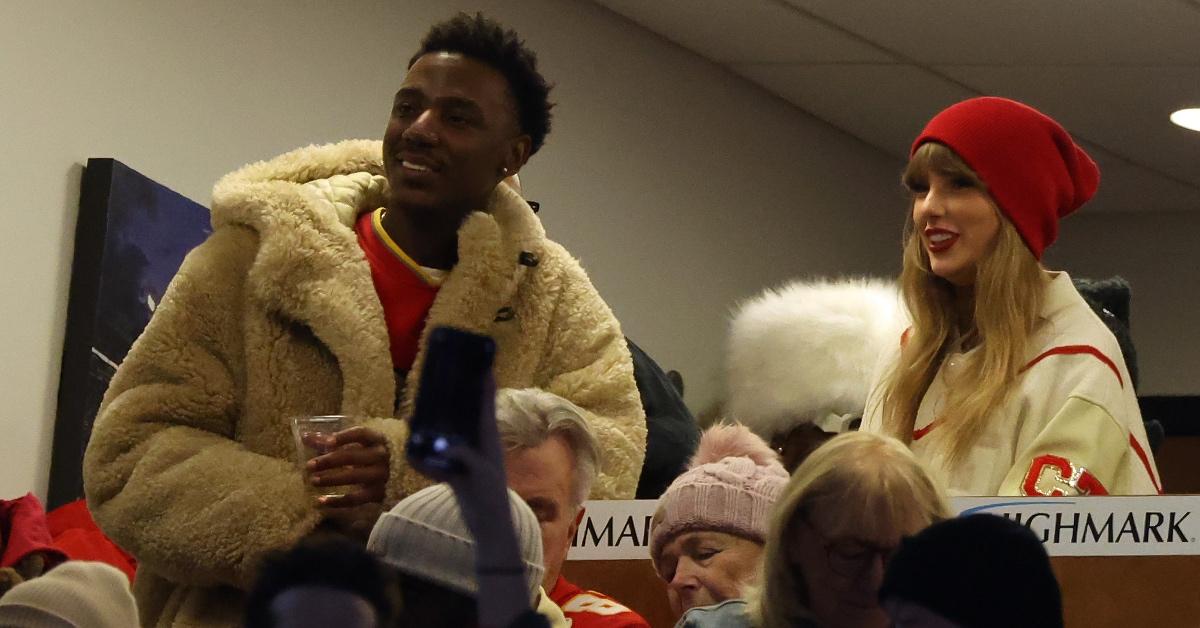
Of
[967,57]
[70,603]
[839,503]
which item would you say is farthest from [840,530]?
[967,57]

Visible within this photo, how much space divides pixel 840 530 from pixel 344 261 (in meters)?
0.94

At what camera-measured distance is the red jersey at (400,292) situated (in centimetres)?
221

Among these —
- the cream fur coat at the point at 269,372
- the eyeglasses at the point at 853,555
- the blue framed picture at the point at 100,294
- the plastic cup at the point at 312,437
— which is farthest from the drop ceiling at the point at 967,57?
the eyeglasses at the point at 853,555

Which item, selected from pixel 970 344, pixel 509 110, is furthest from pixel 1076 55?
pixel 509 110

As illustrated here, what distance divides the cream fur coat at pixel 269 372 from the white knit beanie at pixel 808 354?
6.11ft

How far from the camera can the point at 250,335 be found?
2.17 m

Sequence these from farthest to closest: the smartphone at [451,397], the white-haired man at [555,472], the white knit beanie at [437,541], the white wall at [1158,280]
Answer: the white wall at [1158,280], the white-haired man at [555,472], the white knit beanie at [437,541], the smartphone at [451,397]

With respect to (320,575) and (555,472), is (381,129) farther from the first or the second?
(320,575)

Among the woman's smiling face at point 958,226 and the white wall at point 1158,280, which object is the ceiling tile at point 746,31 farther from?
the woman's smiling face at point 958,226

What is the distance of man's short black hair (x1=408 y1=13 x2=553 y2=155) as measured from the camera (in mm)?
2301

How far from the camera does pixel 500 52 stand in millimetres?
2307

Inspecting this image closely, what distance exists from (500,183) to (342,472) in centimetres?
51

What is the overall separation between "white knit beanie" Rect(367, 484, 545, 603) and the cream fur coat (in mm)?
556

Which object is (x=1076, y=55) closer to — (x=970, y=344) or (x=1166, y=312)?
(x=1166, y=312)
